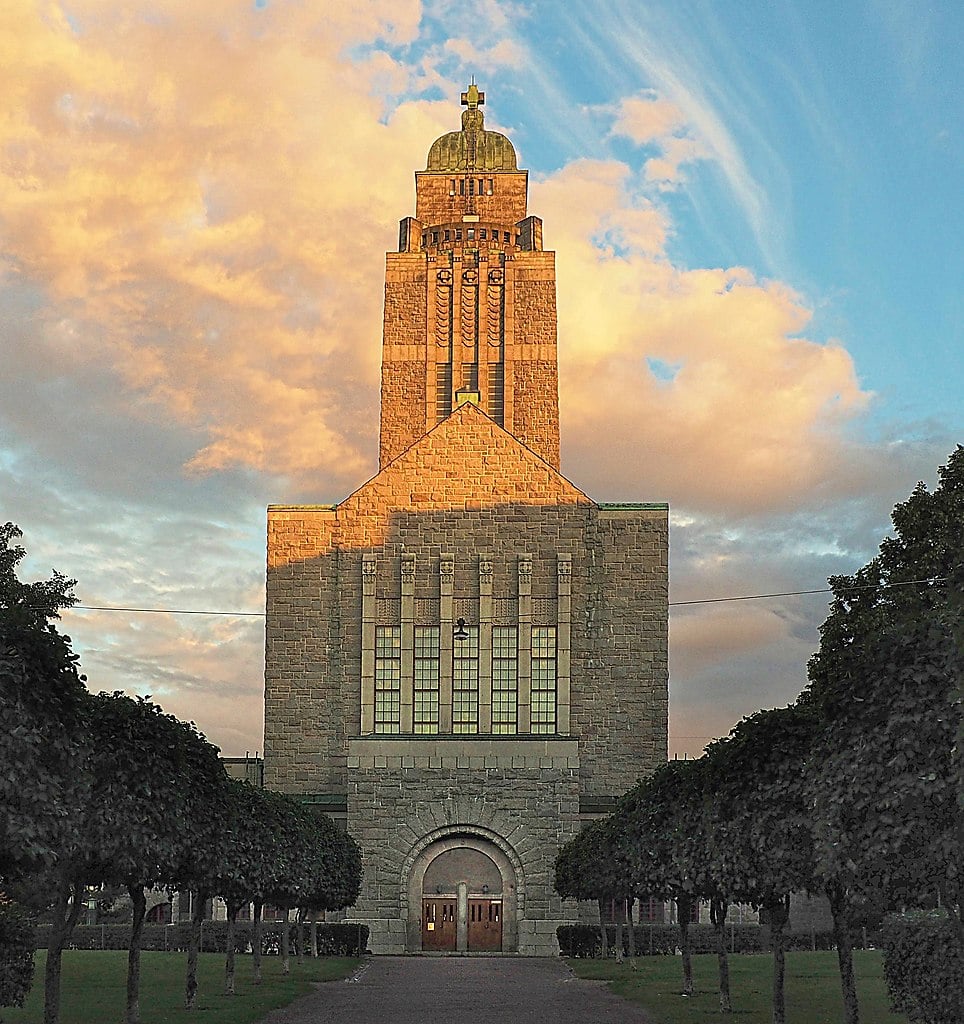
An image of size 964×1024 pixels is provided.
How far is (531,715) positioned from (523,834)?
5661mm

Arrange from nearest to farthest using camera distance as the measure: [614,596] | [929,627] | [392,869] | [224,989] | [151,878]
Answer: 1. [929,627]
2. [151,878]
3. [224,989]
4. [392,869]
5. [614,596]

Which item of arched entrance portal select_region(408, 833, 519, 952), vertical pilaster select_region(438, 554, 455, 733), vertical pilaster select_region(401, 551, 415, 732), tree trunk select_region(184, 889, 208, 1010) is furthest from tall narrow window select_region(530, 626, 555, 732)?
tree trunk select_region(184, 889, 208, 1010)

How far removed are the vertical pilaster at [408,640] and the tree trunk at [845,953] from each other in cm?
4719

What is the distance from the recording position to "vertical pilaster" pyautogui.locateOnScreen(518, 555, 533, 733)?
7262 centimetres

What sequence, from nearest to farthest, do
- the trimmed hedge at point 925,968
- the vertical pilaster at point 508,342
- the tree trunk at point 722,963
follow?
the trimmed hedge at point 925,968 → the tree trunk at point 722,963 → the vertical pilaster at point 508,342

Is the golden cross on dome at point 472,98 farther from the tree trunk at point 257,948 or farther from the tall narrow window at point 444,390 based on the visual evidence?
the tree trunk at point 257,948

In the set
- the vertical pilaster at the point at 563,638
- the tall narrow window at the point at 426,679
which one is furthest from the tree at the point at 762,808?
the tall narrow window at the point at 426,679

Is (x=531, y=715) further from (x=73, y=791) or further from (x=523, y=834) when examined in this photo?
(x=73, y=791)

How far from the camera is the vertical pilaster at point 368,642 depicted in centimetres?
7294

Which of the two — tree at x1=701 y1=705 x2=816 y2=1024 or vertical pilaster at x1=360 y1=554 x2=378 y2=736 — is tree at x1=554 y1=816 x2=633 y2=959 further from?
tree at x1=701 y1=705 x2=816 y2=1024

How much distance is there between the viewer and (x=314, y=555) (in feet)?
249

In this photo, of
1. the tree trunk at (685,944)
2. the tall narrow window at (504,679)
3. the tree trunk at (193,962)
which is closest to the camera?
the tree trunk at (193,962)

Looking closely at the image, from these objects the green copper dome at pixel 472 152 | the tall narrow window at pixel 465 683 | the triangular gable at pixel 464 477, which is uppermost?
the green copper dome at pixel 472 152

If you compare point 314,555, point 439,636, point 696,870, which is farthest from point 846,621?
point 314,555
